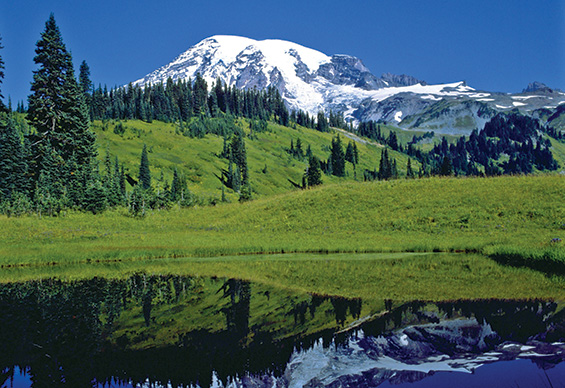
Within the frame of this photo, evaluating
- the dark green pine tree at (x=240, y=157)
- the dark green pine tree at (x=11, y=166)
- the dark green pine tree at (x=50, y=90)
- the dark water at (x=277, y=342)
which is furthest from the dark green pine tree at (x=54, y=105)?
the dark green pine tree at (x=240, y=157)

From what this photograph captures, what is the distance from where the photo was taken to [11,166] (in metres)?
85.4

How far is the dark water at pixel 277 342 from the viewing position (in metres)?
10.2

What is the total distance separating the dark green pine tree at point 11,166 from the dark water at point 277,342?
76.6m

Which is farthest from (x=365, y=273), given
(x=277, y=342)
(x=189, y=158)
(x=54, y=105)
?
(x=189, y=158)

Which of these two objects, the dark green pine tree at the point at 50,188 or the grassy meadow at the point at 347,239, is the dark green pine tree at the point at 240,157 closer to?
the dark green pine tree at the point at 50,188

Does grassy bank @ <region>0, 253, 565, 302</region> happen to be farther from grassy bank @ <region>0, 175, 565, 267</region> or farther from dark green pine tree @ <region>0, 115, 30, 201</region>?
dark green pine tree @ <region>0, 115, 30, 201</region>

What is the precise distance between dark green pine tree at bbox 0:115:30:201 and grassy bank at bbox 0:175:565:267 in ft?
156

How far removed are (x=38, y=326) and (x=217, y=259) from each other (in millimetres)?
16655

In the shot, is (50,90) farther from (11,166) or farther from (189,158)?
(189,158)

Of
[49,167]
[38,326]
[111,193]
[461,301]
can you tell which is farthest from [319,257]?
[49,167]

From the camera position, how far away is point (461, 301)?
15930mm

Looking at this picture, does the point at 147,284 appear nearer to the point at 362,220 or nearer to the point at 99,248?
the point at 99,248

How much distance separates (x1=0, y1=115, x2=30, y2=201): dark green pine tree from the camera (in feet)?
277

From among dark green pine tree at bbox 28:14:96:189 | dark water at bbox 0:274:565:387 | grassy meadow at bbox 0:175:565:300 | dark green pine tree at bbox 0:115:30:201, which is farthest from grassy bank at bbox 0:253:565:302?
dark green pine tree at bbox 0:115:30:201
